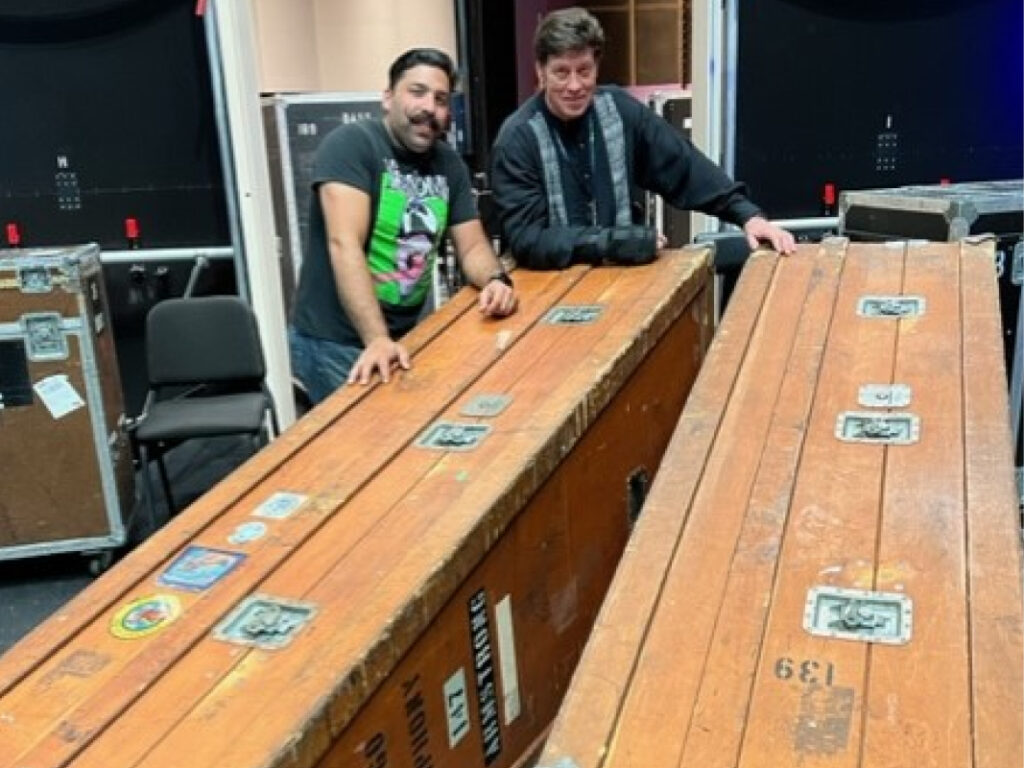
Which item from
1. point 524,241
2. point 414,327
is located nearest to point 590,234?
point 524,241

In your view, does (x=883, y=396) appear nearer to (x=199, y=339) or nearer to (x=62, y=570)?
(x=199, y=339)

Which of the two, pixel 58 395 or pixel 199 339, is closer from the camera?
pixel 58 395

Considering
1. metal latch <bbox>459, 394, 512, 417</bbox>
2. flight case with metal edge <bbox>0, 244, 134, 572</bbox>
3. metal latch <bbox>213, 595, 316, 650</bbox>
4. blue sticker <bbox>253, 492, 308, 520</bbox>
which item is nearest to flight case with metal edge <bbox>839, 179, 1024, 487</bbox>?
metal latch <bbox>459, 394, 512, 417</bbox>

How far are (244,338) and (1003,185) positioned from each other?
2666 millimetres

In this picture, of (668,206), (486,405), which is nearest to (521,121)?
(486,405)

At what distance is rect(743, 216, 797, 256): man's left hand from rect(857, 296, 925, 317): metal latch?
397 mm

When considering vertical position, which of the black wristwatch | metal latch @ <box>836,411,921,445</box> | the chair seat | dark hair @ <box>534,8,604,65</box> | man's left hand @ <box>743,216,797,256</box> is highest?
dark hair @ <box>534,8,604,65</box>

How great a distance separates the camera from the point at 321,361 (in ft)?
7.91

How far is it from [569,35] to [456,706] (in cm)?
154

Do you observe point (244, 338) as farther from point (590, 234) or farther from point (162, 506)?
point (590, 234)

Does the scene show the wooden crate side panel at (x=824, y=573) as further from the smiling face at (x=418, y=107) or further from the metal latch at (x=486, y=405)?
the smiling face at (x=418, y=107)

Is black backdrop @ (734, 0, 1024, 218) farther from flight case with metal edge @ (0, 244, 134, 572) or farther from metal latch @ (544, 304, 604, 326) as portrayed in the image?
flight case with metal edge @ (0, 244, 134, 572)

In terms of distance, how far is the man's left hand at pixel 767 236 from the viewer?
2.55 meters

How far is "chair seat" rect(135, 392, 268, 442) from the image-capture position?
330 cm
